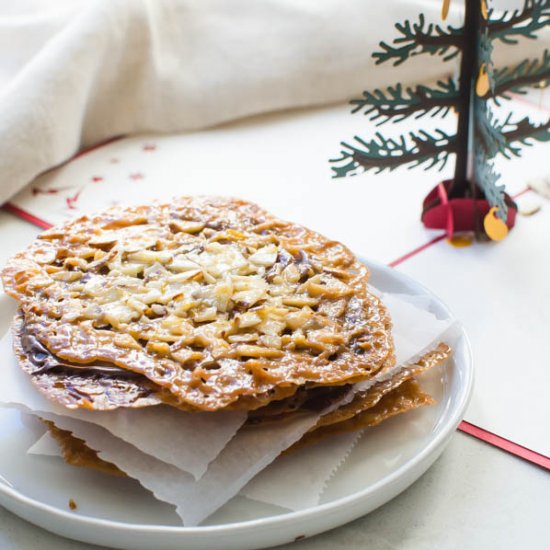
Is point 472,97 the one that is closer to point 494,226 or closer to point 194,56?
point 494,226

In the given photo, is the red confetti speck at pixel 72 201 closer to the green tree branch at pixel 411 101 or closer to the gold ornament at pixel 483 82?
the green tree branch at pixel 411 101

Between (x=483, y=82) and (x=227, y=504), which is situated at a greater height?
(x=483, y=82)

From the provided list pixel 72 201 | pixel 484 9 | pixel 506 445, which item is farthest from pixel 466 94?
pixel 72 201

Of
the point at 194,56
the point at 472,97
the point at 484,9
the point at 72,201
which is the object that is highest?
the point at 484,9

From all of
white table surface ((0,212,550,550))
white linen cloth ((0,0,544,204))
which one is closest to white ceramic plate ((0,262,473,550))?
white table surface ((0,212,550,550))

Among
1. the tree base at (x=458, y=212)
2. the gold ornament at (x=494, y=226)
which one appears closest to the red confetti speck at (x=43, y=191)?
the tree base at (x=458, y=212)

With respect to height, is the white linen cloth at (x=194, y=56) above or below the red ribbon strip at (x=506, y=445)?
above

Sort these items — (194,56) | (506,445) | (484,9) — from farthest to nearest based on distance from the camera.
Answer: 1. (194,56)
2. (484,9)
3. (506,445)
